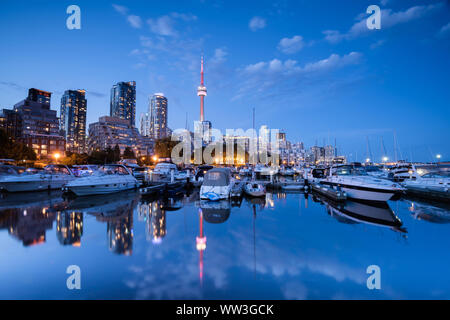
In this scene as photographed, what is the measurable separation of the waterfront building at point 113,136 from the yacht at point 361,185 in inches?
6256

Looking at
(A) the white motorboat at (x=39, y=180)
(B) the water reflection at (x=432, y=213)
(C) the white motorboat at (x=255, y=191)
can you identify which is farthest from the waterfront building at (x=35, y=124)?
(B) the water reflection at (x=432, y=213)

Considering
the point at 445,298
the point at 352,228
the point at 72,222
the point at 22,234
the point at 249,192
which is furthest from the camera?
the point at 249,192

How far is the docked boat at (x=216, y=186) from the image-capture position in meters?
17.5

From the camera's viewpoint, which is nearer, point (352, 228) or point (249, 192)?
point (352, 228)

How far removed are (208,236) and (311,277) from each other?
15.4 feet

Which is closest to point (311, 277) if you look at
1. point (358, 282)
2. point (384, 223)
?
point (358, 282)

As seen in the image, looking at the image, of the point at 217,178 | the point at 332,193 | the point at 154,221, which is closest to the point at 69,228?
the point at 154,221

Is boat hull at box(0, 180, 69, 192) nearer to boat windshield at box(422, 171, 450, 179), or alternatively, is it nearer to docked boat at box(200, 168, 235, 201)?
docked boat at box(200, 168, 235, 201)

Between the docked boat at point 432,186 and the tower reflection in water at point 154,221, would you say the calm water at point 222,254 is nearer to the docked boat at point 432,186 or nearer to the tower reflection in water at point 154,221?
the tower reflection in water at point 154,221

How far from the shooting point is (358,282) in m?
5.93

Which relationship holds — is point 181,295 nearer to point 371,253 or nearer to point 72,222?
point 371,253

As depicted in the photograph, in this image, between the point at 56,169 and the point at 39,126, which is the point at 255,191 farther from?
the point at 39,126

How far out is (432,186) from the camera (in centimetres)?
1898
